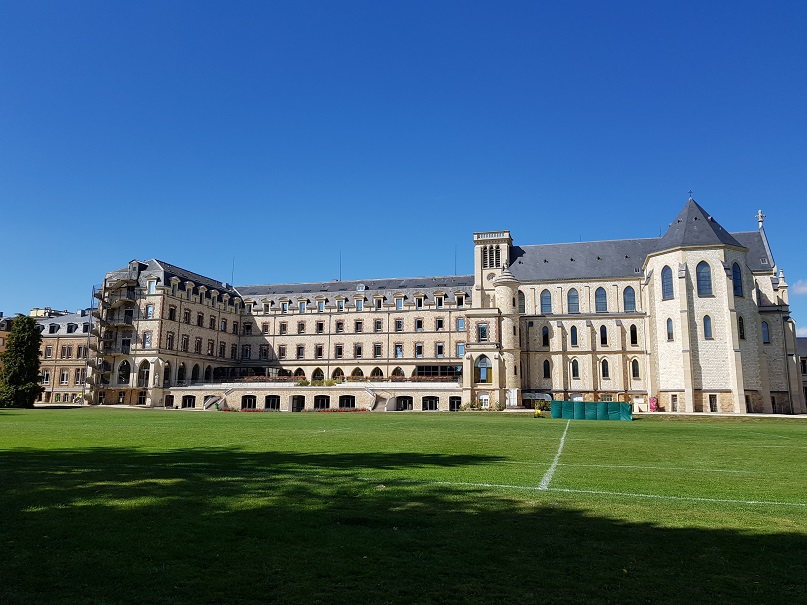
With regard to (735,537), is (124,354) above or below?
above

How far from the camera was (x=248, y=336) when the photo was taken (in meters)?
86.7

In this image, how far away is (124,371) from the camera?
2923 inches

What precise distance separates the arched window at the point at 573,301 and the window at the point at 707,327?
1581 cm

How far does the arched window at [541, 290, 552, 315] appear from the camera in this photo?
239 feet

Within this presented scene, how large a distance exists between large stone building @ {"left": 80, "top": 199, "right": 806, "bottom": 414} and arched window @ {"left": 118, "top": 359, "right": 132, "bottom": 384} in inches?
11.4

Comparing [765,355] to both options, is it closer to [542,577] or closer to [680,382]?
[680,382]

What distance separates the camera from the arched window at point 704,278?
59562 mm

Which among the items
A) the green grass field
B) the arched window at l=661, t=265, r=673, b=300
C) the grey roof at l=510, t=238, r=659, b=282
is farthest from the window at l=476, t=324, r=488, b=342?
the green grass field

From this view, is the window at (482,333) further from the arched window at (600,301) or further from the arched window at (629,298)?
the arched window at (629,298)

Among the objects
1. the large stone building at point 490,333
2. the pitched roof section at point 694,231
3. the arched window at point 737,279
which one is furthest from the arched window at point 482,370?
the arched window at point 737,279

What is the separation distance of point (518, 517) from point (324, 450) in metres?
9.85

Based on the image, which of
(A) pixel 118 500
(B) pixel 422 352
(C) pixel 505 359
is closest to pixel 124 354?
(B) pixel 422 352

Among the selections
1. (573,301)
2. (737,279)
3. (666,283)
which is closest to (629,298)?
(573,301)

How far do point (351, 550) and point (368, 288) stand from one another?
79433 mm
